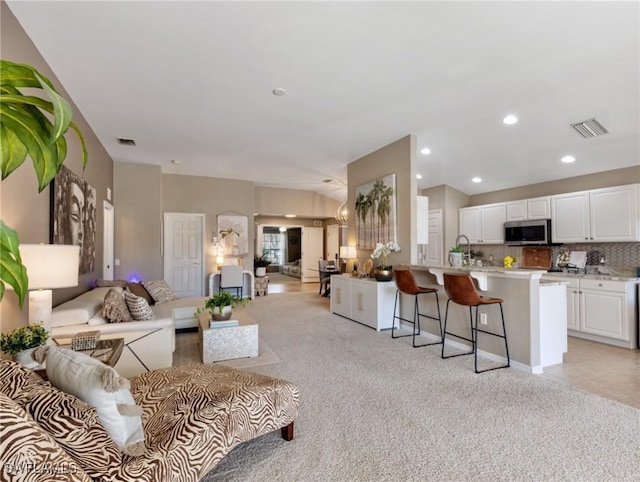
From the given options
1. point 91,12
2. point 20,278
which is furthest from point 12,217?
point 20,278

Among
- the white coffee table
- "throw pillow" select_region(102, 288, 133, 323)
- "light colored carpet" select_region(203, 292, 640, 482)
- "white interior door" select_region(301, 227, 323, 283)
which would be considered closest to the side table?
"throw pillow" select_region(102, 288, 133, 323)

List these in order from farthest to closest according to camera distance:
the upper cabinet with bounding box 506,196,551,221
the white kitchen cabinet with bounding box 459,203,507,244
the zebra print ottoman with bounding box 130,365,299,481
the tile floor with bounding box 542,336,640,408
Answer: the white kitchen cabinet with bounding box 459,203,507,244 < the upper cabinet with bounding box 506,196,551,221 < the tile floor with bounding box 542,336,640,408 < the zebra print ottoman with bounding box 130,365,299,481

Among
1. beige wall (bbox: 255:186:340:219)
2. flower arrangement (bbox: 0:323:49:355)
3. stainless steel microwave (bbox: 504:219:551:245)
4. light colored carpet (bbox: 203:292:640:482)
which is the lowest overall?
light colored carpet (bbox: 203:292:640:482)

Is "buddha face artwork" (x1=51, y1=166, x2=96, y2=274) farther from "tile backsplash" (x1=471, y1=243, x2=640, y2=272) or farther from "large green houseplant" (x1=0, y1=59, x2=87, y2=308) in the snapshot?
"tile backsplash" (x1=471, y1=243, x2=640, y2=272)

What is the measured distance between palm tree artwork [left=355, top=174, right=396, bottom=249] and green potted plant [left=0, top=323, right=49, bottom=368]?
4.20 m

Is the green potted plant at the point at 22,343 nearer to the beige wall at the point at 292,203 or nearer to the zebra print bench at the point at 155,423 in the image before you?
the zebra print bench at the point at 155,423

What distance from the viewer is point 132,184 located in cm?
630

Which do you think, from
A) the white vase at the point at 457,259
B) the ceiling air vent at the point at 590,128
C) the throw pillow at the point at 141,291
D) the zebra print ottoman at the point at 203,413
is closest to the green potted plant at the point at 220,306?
the zebra print ottoman at the point at 203,413

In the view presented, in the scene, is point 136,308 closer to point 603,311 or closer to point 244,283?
point 244,283

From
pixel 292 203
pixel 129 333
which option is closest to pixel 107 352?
pixel 129 333

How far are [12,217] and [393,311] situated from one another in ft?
14.0

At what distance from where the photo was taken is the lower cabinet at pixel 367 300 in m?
4.69

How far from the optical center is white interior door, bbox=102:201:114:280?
17.9ft

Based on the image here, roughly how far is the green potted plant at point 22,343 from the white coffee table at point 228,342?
164 centimetres
